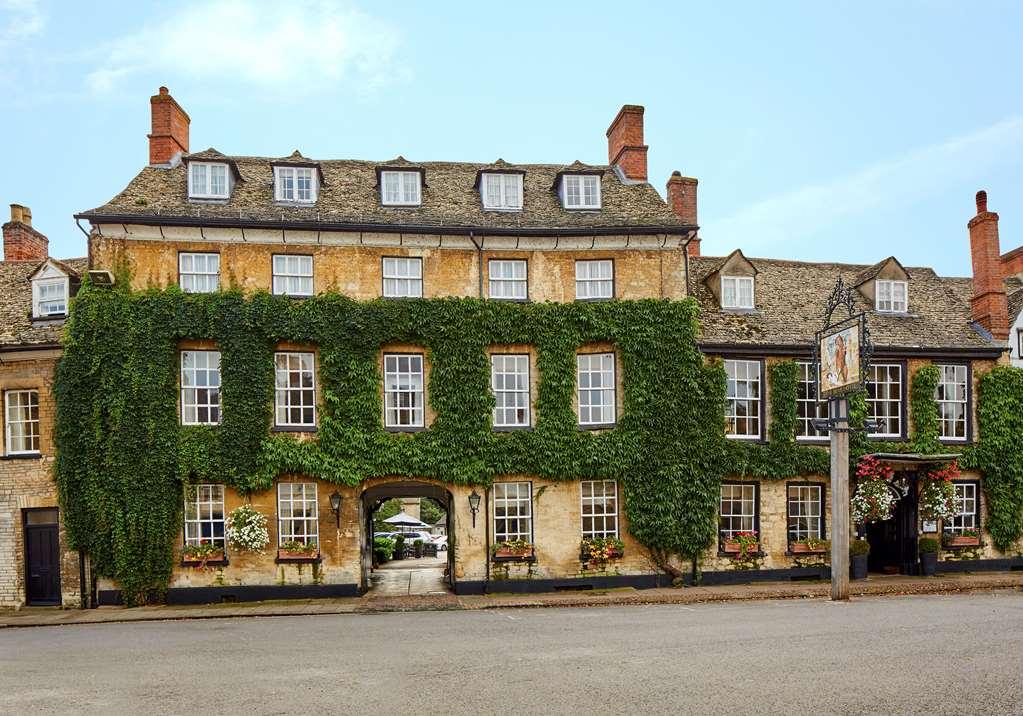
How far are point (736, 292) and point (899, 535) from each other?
29.0 feet

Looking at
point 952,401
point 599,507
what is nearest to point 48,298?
point 599,507

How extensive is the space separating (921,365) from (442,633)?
17453 millimetres

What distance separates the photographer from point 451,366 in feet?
76.9

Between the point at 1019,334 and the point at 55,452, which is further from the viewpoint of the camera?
Answer: the point at 1019,334

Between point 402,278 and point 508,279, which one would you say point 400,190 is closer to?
point 402,278

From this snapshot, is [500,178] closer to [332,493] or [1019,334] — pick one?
[332,493]

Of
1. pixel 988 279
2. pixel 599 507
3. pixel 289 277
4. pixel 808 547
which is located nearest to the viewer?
pixel 289 277

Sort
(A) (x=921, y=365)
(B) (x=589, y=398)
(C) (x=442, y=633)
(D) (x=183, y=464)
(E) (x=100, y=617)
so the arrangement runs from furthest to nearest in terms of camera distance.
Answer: (A) (x=921, y=365)
(B) (x=589, y=398)
(D) (x=183, y=464)
(E) (x=100, y=617)
(C) (x=442, y=633)

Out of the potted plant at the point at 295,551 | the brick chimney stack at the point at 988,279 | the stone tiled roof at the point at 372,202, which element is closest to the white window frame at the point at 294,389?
the potted plant at the point at 295,551

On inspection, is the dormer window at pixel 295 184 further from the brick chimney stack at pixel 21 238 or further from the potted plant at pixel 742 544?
the potted plant at pixel 742 544

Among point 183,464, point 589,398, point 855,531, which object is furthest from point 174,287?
point 855,531

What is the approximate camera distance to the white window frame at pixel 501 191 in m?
25.3

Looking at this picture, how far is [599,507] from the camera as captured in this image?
78.6 ft

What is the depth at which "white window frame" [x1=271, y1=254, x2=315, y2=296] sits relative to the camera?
928 inches
